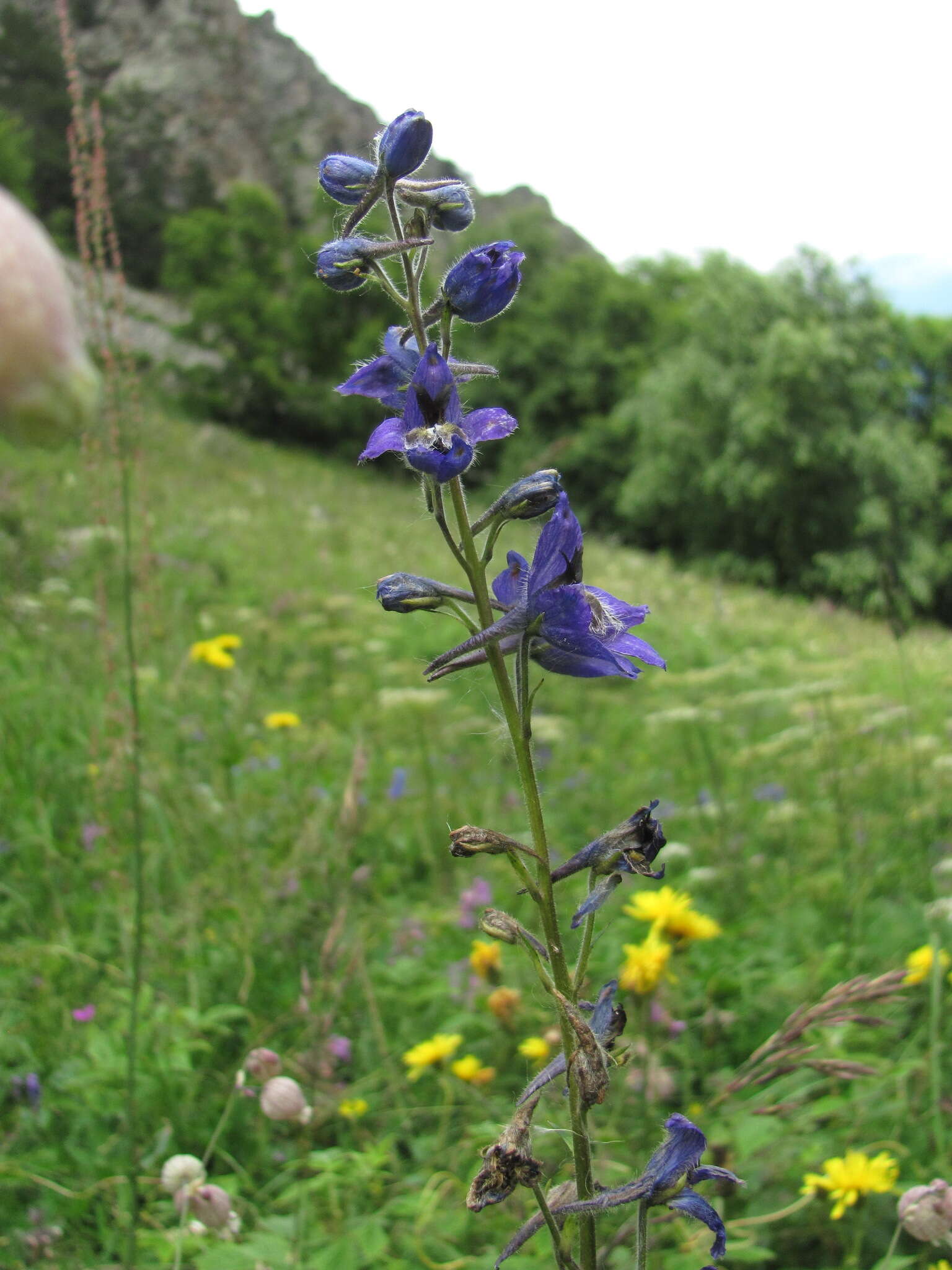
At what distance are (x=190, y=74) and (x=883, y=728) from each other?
4702 cm

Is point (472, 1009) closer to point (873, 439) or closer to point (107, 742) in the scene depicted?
point (107, 742)

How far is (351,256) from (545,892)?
2.32 ft

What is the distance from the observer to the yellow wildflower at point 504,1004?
2.10m

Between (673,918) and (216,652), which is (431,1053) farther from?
(216,652)

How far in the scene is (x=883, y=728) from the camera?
173 inches

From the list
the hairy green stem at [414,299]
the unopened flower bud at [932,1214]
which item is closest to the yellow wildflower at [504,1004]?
the unopened flower bud at [932,1214]

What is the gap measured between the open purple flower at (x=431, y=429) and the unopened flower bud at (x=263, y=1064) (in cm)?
106

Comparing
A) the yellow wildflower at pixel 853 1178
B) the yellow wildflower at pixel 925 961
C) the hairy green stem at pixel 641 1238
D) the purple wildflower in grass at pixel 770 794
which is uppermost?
the hairy green stem at pixel 641 1238

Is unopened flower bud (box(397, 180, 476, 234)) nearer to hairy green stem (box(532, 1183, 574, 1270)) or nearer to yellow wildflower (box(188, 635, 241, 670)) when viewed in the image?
hairy green stem (box(532, 1183, 574, 1270))

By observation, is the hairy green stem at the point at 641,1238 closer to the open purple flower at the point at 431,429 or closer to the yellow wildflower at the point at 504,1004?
the open purple flower at the point at 431,429

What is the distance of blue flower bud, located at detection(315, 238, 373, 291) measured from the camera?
1001 millimetres

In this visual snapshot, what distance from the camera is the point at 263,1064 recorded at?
1.52m

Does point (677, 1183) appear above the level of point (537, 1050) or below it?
above

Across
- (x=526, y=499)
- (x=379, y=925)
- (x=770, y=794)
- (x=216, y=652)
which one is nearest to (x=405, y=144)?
(x=526, y=499)
